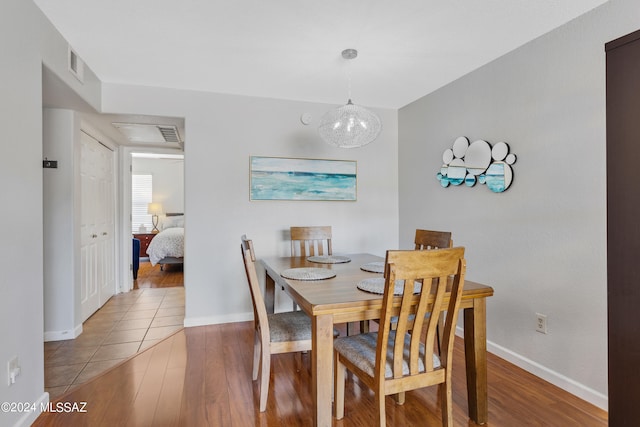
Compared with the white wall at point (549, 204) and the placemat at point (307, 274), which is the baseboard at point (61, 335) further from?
the white wall at point (549, 204)

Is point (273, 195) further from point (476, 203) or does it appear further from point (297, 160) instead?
point (476, 203)

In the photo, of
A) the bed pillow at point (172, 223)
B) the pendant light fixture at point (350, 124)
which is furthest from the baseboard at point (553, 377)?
the bed pillow at point (172, 223)

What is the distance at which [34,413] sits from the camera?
1788 mm

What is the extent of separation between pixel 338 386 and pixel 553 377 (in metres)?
1.47

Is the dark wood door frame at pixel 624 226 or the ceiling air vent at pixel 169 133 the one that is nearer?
the dark wood door frame at pixel 624 226

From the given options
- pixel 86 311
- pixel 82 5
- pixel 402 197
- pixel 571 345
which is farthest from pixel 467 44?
pixel 86 311

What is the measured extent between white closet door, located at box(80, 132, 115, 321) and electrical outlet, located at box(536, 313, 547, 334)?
3.87m

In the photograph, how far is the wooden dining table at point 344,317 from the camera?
5.02 ft

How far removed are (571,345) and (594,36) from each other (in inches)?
72.8

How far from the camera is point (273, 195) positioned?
3.49 metres

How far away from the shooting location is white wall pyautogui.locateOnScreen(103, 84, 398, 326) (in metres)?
3.22

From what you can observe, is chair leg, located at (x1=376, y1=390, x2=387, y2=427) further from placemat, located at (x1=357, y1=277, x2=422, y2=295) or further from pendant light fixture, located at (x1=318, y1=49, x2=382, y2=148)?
pendant light fixture, located at (x1=318, y1=49, x2=382, y2=148)

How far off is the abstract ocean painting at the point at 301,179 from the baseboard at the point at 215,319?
121 cm

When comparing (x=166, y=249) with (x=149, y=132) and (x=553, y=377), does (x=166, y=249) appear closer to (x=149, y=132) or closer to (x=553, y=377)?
(x=149, y=132)
